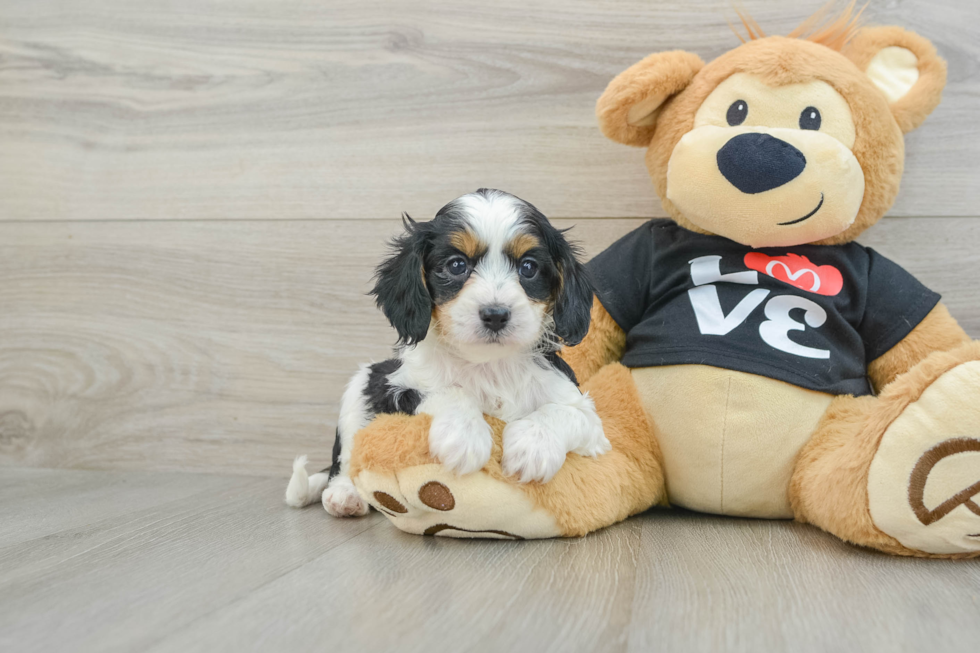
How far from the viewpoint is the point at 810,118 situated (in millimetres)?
1482

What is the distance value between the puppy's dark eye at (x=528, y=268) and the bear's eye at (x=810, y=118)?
0.64 m

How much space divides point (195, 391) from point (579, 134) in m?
1.38

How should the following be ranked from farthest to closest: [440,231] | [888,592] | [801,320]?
[801,320] < [440,231] < [888,592]

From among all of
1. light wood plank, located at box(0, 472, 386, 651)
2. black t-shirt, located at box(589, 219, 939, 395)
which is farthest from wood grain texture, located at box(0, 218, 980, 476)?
black t-shirt, located at box(589, 219, 939, 395)

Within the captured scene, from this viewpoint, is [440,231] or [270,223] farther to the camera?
[270,223]

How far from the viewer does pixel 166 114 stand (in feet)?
7.22

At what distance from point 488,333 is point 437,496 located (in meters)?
0.30

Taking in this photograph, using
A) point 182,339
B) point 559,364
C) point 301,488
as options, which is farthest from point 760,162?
point 182,339

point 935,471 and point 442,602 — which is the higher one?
point 935,471

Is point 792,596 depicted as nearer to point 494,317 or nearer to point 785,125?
point 494,317

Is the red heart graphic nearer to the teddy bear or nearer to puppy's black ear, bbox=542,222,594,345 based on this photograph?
the teddy bear

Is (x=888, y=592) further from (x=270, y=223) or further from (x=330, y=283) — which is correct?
(x=270, y=223)

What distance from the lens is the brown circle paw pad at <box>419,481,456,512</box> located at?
1256 millimetres

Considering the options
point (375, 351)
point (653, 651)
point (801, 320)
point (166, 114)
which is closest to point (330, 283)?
point (375, 351)
